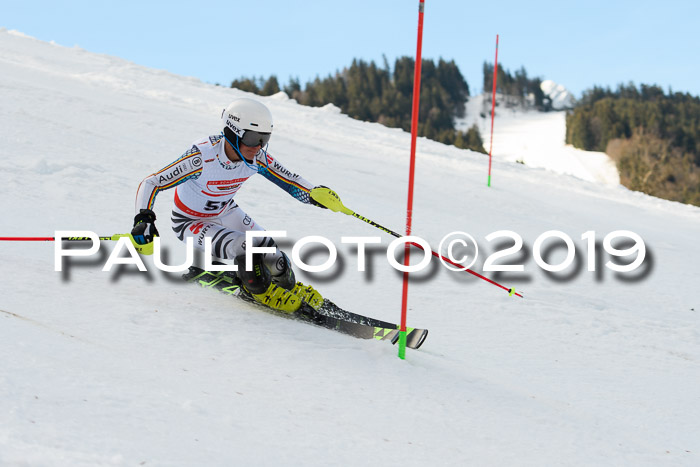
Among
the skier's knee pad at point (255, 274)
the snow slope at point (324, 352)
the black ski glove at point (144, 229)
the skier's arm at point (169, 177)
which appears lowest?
the snow slope at point (324, 352)

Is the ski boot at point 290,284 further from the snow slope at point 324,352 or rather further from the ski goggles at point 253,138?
the ski goggles at point 253,138

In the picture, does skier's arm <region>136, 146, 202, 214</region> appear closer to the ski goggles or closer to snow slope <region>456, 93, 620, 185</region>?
the ski goggles

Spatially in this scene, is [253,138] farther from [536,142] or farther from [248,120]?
[536,142]

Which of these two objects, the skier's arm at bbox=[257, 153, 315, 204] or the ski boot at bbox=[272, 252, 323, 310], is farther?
the skier's arm at bbox=[257, 153, 315, 204]

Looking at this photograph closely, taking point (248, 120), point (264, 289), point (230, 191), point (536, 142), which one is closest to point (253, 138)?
point (248, 120)

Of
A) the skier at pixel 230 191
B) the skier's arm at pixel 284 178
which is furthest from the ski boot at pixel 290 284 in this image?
the skier's arm at pixel 284 178

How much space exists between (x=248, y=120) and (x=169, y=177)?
2.13ft

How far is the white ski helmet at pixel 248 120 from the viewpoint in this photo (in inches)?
156

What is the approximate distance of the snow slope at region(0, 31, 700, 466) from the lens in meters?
2.31

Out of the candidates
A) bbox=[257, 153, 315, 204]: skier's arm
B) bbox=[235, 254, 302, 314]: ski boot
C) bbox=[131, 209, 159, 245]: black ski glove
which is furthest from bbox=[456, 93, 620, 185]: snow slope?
bbox=[131, 209, 159, 245]: black ski glove

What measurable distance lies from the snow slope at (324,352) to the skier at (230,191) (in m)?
0.27

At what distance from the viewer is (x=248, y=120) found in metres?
3.95

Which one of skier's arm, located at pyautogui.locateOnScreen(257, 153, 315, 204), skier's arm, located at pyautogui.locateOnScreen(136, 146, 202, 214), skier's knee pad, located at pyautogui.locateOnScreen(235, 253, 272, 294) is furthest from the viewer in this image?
skier's arm, located at pyautogui.locateOnScreen(257, 153, 315, 204)

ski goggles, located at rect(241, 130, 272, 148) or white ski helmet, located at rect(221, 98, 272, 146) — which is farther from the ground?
white ski helmet, located at rect(221, 98, 272, 146)
